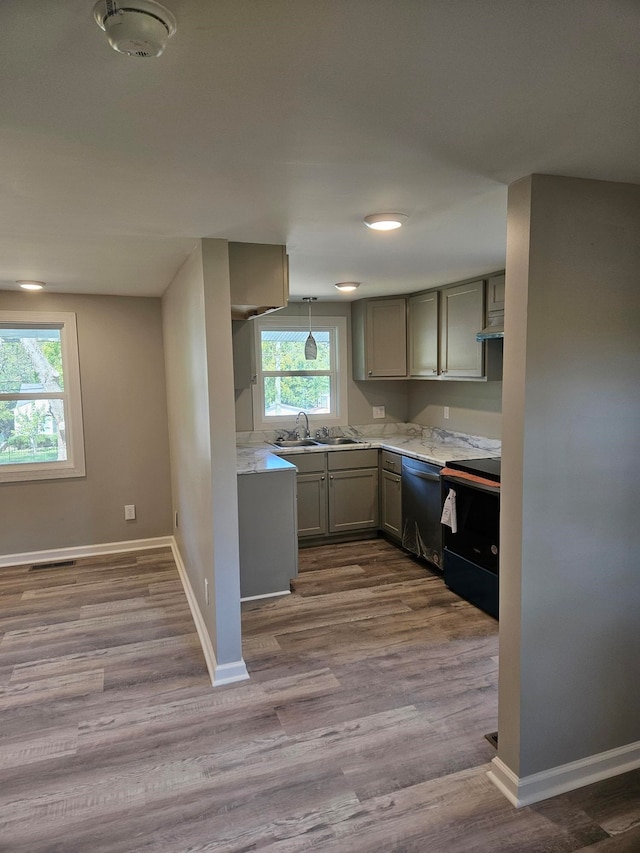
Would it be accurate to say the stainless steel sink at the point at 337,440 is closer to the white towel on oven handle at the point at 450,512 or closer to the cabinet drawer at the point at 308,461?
the cabinet drawer at the point at 308,461

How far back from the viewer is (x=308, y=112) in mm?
1305

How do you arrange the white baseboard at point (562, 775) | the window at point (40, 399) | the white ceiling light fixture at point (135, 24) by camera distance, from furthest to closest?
the window at point (40, 399) → the white baseboard at point (562, 775) → the white ceiling light fixture at point (135, 24)

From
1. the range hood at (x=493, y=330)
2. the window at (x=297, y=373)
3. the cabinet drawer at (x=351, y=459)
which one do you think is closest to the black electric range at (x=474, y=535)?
the range hood at (x=493, y=330)

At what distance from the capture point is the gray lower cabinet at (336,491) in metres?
4.61

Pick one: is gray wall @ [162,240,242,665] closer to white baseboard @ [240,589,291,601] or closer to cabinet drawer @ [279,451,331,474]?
white baseboard @ [240,589,291,601]

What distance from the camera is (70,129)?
1.38m

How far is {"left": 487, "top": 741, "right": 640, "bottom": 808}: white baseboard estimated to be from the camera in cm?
199

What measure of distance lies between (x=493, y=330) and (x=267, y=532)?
205cm

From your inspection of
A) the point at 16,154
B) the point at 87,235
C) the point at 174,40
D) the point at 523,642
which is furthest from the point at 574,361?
the point at 87,235

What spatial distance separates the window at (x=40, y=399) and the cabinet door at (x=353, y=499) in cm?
219

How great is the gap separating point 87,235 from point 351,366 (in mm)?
3242

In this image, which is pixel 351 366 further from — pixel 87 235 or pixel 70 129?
pixel 70 129

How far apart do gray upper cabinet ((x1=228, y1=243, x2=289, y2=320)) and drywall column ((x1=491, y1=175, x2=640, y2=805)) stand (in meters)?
1.28

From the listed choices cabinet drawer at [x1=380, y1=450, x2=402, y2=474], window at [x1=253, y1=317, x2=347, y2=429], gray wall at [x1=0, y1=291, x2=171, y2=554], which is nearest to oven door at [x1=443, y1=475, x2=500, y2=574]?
cabinet drawer at [x1=380, y1=450, x2=402, y2=474]
